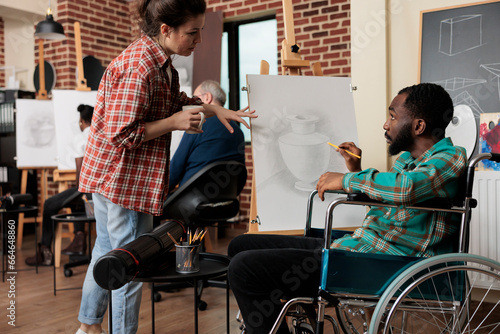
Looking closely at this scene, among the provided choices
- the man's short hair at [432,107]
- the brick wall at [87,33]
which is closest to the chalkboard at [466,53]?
the man's short hair at [432,107]

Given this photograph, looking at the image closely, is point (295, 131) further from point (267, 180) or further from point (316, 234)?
point (316, 234)

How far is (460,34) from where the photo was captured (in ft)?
8.61

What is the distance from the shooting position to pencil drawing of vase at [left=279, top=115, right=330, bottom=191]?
7.09 ft

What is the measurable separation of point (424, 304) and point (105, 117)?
3.70 ft

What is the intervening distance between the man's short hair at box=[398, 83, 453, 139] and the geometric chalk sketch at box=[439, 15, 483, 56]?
1242 millimetres

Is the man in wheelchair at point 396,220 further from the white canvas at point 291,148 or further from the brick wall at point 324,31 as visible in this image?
the brick wall at point 324,31

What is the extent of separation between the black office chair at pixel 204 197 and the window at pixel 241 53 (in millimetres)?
2400

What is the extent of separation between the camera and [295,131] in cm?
219

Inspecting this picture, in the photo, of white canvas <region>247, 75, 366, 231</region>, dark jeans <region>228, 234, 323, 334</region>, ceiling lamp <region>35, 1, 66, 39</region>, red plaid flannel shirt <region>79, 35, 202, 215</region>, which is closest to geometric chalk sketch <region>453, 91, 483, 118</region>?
white canvas <region>247, 75, 366, 231</region>

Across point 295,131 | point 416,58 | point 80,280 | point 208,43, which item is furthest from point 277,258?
point 208,43

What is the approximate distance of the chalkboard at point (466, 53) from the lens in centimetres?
255

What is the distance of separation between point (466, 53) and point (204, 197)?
64.3 inches

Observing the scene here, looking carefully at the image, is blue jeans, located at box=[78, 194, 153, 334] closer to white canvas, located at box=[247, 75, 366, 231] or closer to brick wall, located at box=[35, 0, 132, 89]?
white canvas, located at box=[247, 75, 366, 231]

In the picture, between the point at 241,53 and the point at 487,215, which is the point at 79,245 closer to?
the point at 241,53
